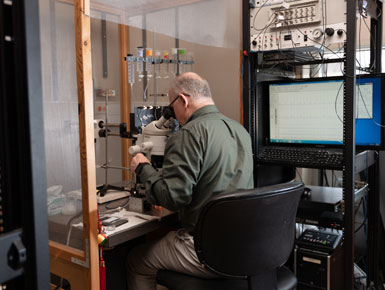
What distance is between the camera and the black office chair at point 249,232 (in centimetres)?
127

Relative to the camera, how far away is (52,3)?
4.58ft

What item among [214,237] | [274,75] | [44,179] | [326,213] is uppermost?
[274,75]

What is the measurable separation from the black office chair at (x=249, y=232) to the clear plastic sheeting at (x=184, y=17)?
113cm

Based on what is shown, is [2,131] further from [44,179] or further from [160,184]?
[160,184]

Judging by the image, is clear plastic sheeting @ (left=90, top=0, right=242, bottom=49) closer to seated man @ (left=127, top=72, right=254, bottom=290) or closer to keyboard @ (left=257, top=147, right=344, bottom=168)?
seated man @ (left=127, top=72, right=254, bottom=290)

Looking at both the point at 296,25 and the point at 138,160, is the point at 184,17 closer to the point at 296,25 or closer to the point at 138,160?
the point at 296,25

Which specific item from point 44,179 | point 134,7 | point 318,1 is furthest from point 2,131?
point 318,1

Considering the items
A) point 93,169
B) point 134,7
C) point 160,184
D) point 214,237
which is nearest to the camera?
point 214,237

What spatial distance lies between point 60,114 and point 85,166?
22 centimetres

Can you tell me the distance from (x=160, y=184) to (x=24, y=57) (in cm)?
110

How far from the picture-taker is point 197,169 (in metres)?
1.61

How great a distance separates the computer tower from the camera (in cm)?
207

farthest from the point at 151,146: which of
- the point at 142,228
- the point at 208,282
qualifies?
the point at 208,282

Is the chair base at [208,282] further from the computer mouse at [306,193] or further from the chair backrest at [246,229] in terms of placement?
the computer mouse at [306,193]
